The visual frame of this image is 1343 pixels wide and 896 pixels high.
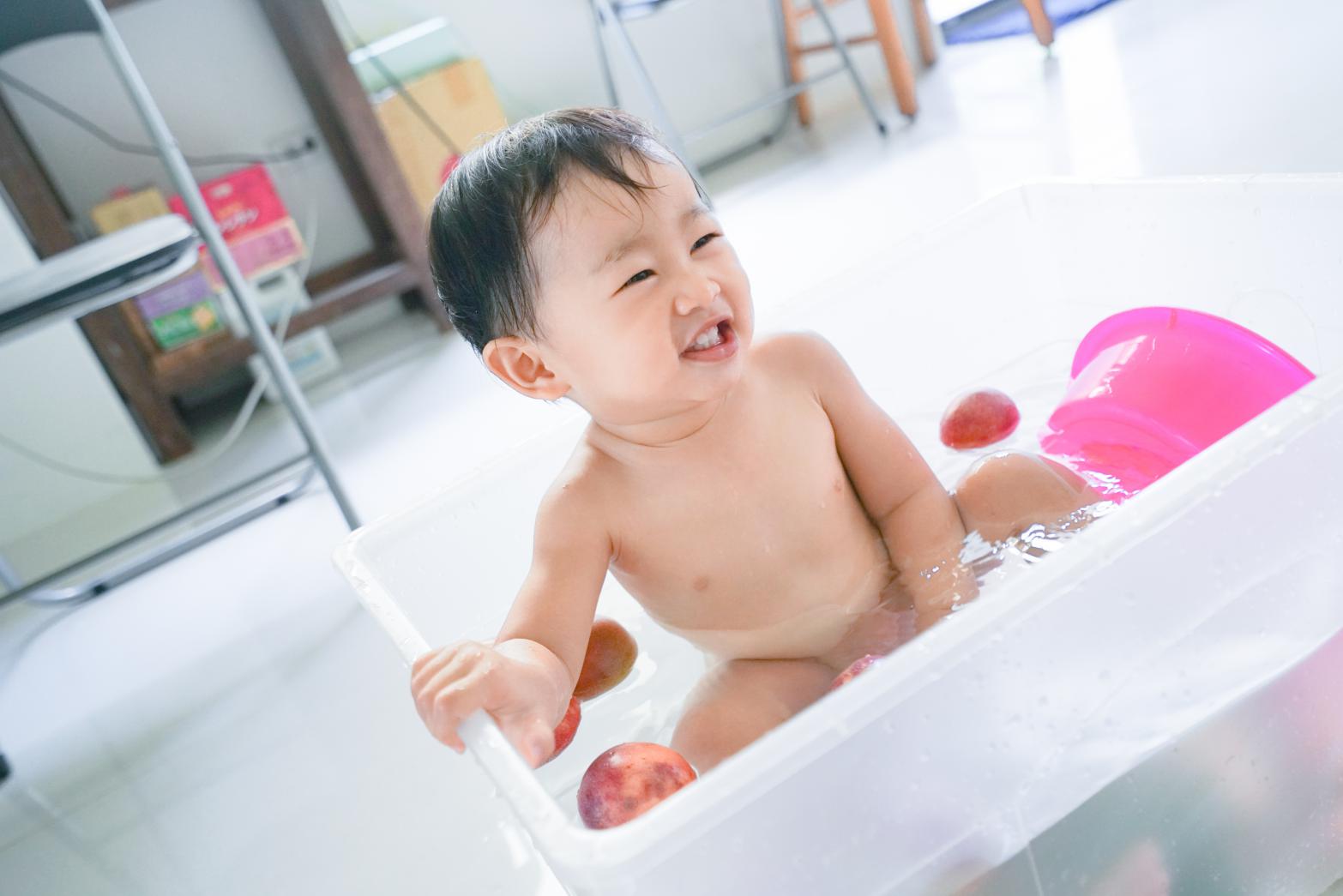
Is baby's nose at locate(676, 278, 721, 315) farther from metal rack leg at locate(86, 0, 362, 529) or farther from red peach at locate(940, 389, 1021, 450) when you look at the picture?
metal rack leg at locate(86, 0, 362, 529)

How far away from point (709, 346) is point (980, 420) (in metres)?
0.39

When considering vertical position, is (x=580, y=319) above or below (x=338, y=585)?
above

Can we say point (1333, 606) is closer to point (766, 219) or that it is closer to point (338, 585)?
point (338, 585)

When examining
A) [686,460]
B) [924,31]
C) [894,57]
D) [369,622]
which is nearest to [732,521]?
[686,460]

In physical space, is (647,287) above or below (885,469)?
above

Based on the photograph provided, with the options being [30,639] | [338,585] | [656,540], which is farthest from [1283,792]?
[30,639]

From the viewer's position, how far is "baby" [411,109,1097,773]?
676 mm

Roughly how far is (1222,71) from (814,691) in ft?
4.88

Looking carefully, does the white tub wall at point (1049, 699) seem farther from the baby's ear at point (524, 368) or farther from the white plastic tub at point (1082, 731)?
the baby's ear at point (524, 368)

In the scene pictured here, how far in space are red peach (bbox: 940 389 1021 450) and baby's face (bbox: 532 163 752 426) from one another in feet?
1.18

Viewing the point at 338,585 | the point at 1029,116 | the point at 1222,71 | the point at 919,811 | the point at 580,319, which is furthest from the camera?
the point at 1029,116

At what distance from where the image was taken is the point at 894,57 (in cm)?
225

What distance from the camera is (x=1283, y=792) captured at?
0.57 metres

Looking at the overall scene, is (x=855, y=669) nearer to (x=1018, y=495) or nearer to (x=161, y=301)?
(x=1018, y=495)
